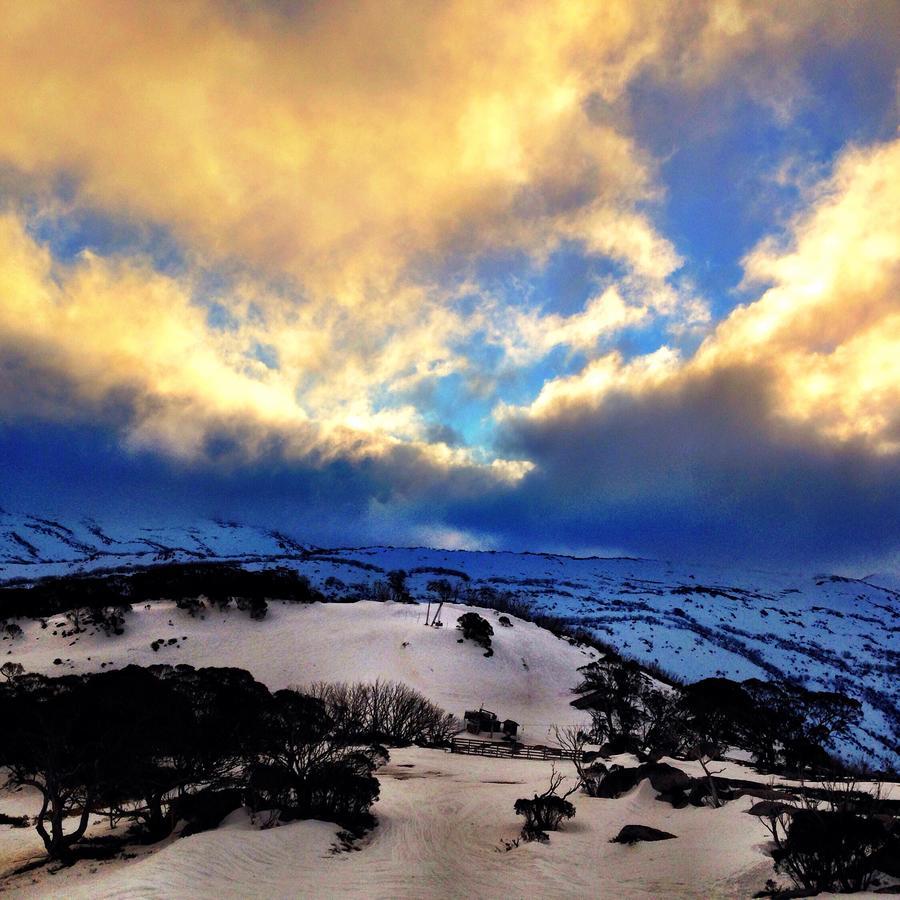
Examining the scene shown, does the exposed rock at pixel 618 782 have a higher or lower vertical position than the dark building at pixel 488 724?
higher

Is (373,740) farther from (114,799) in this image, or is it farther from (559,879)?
(559,879)

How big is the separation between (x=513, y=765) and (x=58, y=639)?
68.7 meters

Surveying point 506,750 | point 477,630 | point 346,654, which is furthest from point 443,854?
point 477,630

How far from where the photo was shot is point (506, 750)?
4881 centimetres

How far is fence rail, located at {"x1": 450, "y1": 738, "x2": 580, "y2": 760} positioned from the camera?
4722 centimetres

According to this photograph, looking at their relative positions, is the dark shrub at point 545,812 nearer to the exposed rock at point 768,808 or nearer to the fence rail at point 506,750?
the exposed rock at point 768,808

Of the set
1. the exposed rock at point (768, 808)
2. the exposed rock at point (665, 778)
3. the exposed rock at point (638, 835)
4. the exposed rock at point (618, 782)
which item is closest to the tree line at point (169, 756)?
the exposed rock at point (638, 835)

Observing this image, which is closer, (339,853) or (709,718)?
(339,853)

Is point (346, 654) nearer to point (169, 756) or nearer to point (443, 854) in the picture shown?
point (169, 756)

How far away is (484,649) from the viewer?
7688 centimetres

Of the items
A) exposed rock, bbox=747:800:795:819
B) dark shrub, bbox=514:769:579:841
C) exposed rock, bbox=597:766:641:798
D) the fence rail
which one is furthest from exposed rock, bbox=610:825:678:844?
the fence rail

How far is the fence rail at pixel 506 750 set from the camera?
47.2 metres

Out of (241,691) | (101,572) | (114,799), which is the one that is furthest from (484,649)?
(101,572)

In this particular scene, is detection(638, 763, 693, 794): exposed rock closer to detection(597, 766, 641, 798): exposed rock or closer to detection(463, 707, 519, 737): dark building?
detection(597, 766, 641, 798): exposed rock
